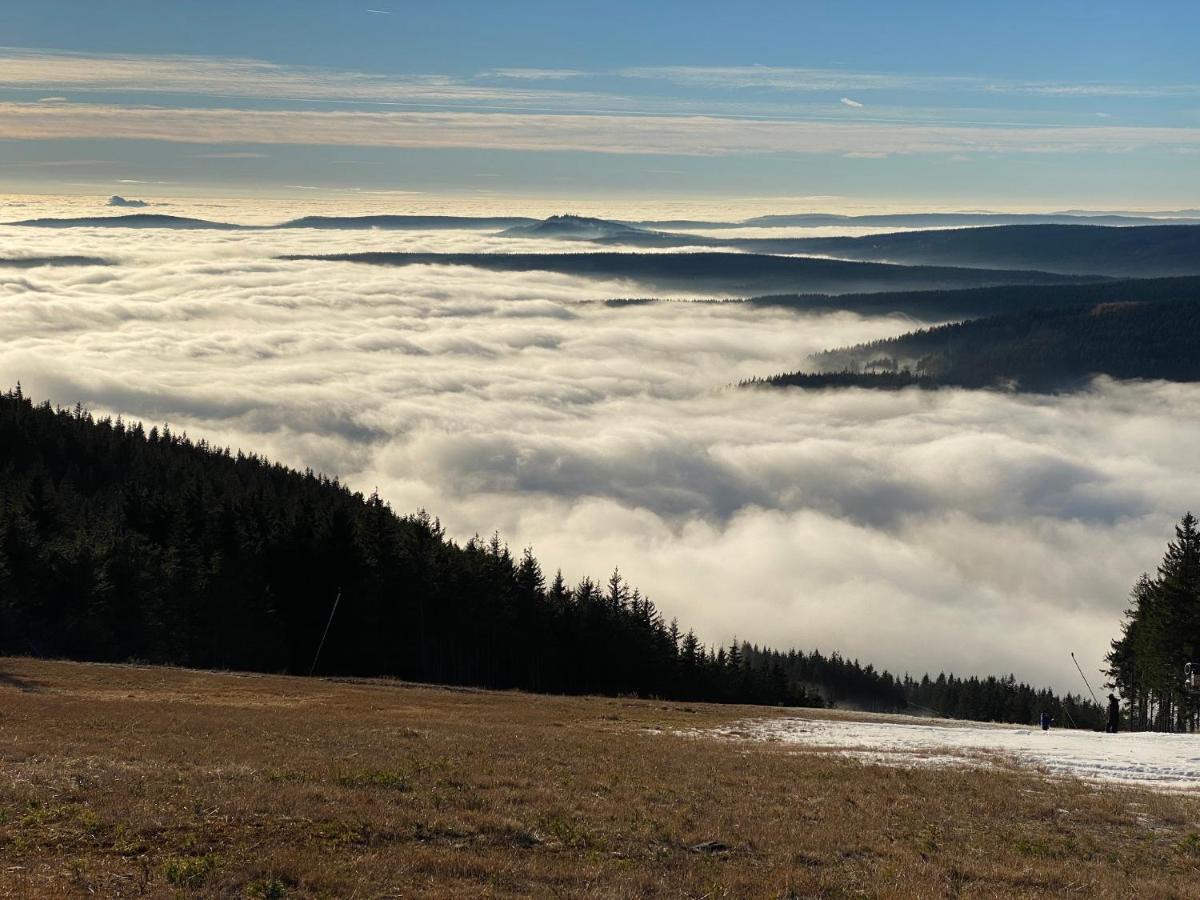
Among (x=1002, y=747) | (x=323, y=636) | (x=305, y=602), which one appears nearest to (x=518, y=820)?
(x=1002, y=747)

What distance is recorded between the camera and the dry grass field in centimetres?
1589

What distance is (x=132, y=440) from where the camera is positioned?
14675 cm

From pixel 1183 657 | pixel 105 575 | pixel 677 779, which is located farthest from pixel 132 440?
pixel 677 779

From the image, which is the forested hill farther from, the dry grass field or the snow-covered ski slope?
the dry grass field

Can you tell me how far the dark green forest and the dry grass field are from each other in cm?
4257

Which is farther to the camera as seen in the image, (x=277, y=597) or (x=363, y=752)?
(x=277, y=597)

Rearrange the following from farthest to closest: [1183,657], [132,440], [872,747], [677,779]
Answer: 1. [132,440]
2. [1183,657]
3. [872,747]
4. [677,779]

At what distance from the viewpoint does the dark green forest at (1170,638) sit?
6531 centimetres

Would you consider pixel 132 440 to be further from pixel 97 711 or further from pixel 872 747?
pixel 872 747

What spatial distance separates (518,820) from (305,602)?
56306 millimetres

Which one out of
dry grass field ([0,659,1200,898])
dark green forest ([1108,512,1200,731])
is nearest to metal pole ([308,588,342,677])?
dry grass field ([0,659,1200,898])

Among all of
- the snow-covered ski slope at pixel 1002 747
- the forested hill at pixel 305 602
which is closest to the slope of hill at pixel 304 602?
the forested hill at pixel 305 602

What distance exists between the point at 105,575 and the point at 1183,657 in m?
64.1

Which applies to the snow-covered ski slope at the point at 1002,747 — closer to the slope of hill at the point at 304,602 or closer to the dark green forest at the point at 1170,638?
the dark green forest at the point at 1170,638
